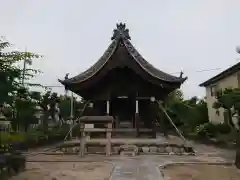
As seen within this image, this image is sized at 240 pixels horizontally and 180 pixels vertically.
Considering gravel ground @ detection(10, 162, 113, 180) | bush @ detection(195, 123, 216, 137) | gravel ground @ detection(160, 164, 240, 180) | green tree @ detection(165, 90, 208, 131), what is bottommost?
gravel ground @ detection(160, 164, 240, 180)

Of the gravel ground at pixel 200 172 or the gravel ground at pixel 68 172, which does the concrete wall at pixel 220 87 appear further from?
the gravel ground at pixel 68 172

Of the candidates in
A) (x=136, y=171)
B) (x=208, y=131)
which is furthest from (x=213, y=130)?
(x=136, y=171)

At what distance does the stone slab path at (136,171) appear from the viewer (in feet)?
27.2

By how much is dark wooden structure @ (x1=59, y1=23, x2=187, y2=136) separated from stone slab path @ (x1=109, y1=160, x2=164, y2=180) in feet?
25.2

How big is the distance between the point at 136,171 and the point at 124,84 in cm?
1043

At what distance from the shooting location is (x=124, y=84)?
19.3 m

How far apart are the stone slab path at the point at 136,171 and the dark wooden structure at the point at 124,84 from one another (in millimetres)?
7691

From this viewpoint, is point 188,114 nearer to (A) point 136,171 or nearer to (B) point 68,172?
(A) point 136,171

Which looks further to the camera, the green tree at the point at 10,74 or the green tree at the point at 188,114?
the green tree at the point at 188,114

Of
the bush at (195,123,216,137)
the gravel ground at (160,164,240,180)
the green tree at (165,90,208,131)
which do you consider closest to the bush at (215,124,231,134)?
the bush at (195,123,216,137)

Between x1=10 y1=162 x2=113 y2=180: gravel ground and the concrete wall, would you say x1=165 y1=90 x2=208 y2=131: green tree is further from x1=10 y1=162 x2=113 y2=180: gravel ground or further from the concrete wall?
x1=10 y1=162 x2=113 y2=180: gravel ground

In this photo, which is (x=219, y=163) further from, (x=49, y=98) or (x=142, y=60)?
(x=49, y=98)

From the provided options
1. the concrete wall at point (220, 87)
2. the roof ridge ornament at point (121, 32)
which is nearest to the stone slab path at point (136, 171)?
the roof ridge ornament at point (121, 32)

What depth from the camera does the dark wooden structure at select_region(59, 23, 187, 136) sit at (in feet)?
59.1
